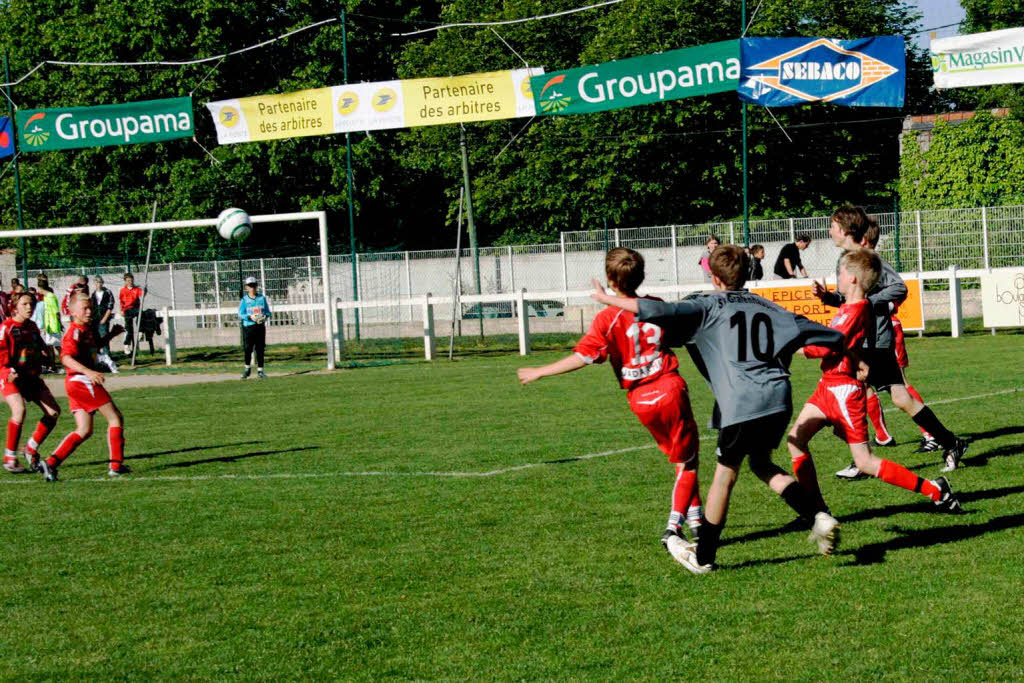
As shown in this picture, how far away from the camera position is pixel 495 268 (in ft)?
110

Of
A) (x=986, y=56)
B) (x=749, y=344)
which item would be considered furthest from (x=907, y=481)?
(x=986, y=56)

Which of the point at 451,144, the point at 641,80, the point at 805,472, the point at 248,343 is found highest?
the point at 451,144

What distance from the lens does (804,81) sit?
990 inches

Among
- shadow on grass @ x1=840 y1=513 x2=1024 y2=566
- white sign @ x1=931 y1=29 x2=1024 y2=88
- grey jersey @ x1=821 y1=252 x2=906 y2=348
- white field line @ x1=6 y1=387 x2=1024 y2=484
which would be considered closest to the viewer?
shadow on grass @ x1=840 y1=513 x2=1024 y2=566

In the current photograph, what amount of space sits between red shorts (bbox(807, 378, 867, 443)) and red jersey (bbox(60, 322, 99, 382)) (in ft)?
22.4

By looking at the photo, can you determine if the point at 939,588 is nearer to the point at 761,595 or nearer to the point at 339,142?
the point at 761,595

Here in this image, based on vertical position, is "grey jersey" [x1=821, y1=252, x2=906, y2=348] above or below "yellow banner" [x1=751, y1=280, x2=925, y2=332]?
above

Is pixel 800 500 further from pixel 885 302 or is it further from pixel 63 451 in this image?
pixel 63 451

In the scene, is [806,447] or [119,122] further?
[119,122]

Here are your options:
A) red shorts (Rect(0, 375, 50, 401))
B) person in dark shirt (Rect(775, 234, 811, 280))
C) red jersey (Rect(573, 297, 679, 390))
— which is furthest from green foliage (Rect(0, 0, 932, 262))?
red jersey (Rect(573, 297, 679, 390))

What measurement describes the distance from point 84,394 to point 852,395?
23.2 ft

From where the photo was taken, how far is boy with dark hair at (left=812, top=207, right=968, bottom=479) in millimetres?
9344

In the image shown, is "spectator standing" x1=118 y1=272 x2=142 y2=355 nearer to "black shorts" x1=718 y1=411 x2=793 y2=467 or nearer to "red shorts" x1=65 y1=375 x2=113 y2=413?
"red shorts" x1=65 y1=375 x2=113 y2=413

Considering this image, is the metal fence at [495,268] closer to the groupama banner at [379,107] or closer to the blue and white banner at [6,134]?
the groupama banner at [379,107]
